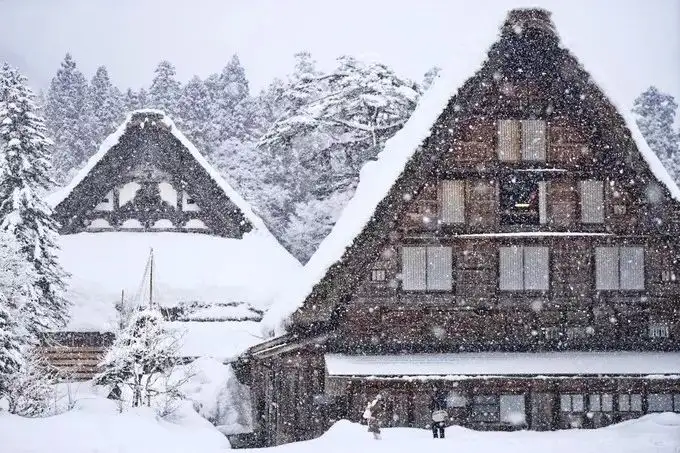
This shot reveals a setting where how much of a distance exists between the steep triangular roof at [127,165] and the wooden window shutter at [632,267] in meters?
11.5

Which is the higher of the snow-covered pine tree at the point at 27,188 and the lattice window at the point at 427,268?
the snow-covered pine tree at the point at 27,188

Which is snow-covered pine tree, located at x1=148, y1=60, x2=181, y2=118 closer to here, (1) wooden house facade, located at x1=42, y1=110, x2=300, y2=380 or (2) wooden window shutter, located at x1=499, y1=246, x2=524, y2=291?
(1) wooden house facade, located at x1=42, y1=110, x2=300, y2=380

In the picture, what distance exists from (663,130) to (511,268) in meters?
10.7

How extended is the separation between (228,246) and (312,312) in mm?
9265

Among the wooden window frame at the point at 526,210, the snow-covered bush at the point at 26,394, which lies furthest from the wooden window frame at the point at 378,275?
the snow-covered bush at the point at 26,394

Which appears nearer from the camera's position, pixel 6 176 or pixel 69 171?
pixel 6 176

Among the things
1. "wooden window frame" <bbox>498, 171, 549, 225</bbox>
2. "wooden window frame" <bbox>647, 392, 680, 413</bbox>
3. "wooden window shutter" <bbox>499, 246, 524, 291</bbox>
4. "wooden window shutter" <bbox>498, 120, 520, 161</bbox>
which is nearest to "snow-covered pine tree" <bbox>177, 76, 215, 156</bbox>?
"wooden window shutter" <bbox>498, 120, 520, 161</bbox>

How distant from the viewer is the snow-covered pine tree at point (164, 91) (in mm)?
28859

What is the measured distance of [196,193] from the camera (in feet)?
69.1

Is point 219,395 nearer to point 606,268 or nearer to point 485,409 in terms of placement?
point 485,409

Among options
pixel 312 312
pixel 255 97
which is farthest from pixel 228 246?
pixel 255 97

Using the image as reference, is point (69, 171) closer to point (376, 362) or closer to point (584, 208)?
point (376, 362)

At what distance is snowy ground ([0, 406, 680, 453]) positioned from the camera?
8.88 m

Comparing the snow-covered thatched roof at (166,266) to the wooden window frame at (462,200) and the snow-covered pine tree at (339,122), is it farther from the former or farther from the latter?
the wooden window frame at (462,200)
